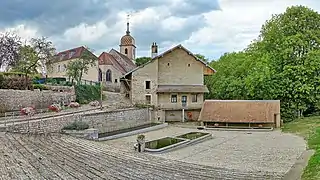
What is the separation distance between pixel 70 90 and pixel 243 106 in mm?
16034

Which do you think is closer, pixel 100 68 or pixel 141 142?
pixel 141 142

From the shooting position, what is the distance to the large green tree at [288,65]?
1357 inches

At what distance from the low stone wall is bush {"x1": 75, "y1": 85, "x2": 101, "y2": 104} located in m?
5.89

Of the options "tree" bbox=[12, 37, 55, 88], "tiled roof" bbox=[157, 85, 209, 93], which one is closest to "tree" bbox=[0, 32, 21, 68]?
"tree" bbox=[12, 37, 55, 88]

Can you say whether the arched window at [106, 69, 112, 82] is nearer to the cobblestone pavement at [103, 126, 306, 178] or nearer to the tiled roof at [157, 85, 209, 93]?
the tiled roof at [157, 85, 209, 93]

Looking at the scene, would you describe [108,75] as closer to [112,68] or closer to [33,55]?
[112,68]

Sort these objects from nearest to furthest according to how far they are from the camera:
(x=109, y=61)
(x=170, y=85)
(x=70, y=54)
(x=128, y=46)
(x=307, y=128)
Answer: (x=307, y=128), (x=170, y=85), (x=70, y=54), (x=109, y=61), (x=128, y=46)

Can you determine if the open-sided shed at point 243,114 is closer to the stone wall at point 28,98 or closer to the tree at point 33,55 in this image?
the stone wall at point 28,98

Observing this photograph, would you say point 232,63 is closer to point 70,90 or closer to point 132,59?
point 70,90

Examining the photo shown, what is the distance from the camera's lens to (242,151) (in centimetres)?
2078

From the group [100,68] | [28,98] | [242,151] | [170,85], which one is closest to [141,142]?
[242,151]

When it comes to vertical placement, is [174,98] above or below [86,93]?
below

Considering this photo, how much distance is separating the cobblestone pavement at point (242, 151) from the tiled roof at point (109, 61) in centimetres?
2330

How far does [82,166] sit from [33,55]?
26221 millimetres
